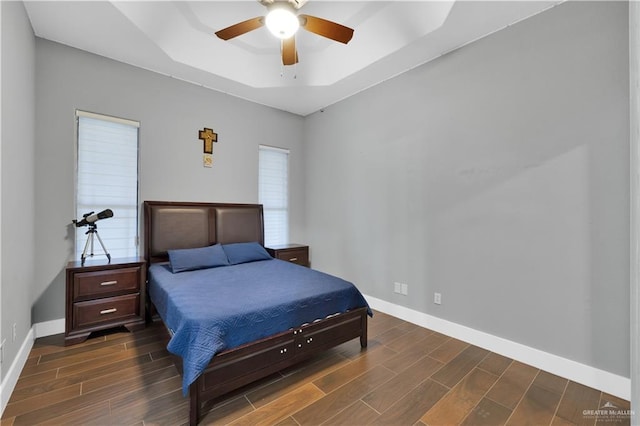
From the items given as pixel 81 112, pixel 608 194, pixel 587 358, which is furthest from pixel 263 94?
pixel 587 358

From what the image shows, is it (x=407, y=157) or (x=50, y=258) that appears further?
A: (x=407, y=157)

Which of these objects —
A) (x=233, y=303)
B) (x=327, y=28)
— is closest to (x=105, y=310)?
(x=233, y=303)

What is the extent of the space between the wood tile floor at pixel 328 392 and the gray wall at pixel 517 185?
47 cm

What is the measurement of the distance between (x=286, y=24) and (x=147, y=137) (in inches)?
91.5

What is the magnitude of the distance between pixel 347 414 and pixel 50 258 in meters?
3.21

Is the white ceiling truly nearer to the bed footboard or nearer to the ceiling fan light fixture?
the ceiling fan light fixture

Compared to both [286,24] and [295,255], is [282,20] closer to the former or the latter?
[286,24]

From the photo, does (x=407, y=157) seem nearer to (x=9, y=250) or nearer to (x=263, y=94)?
(x=263, y=94)

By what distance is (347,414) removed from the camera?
1826 mm

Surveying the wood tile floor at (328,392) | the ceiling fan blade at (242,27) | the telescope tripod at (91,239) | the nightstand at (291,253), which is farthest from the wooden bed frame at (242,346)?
the ceiling fan blade at (242,27)

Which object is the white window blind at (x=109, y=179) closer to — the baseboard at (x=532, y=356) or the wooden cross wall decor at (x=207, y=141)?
the wooden cross wall decor at (x=207, y=141)

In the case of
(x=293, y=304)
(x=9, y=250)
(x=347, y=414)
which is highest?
(x=9, y=250)

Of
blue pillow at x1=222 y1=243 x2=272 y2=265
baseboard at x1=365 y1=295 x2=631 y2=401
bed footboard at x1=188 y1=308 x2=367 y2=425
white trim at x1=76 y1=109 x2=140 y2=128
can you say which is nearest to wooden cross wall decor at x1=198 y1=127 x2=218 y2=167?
white trim at x1=76 y1=109 x2=140 y2=128

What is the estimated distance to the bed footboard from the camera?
1779 mm
